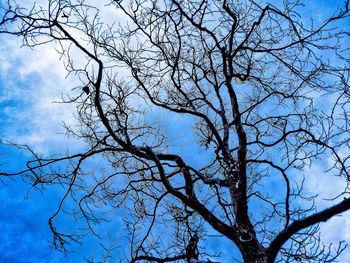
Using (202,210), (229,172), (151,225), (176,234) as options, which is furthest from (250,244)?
(176,234)

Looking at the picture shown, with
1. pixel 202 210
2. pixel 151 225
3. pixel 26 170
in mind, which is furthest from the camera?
pixel 151 225

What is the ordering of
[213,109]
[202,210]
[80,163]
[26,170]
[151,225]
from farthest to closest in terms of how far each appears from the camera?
[213,109]
[151,225]
[80,163]
[26,170]
[202,210]

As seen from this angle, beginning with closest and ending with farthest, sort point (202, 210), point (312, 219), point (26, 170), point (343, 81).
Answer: point (312, 219) → point (343, 81) → point (202, 210) → point (26, 170)

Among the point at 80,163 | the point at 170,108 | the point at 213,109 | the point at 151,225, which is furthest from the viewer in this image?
the point at 213,109

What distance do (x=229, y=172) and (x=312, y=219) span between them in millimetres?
2093

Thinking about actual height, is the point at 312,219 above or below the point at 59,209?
below

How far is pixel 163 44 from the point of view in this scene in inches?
247

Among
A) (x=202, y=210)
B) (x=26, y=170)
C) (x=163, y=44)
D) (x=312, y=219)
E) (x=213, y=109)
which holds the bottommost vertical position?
(x=312, y=219)

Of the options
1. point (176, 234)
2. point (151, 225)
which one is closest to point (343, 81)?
point (151, 225)

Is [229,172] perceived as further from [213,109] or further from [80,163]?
[80,163]

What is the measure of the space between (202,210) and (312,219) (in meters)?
1.52

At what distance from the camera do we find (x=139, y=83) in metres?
5.89

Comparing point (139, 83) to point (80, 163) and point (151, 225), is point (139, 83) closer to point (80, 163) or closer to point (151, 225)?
point (80, 163)

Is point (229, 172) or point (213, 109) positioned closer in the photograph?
point (229, 172)
